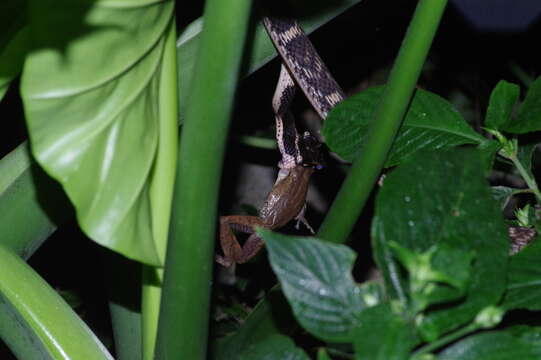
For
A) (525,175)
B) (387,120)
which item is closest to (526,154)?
(525,175)

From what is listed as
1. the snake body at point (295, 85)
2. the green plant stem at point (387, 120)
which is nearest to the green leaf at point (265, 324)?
the green plant stem at point (387, 120)

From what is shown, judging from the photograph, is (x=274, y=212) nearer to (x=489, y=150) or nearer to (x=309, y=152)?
(x=309, y=152)

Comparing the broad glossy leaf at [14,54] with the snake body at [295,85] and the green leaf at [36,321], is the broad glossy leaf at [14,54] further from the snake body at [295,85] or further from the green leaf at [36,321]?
the snake body at [295,85]

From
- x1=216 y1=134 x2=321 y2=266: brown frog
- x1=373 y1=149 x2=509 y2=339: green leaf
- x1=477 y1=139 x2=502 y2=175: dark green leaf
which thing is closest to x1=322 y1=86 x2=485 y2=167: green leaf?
x1=477 y1=139 x2=502 y2=175: dark green leaf

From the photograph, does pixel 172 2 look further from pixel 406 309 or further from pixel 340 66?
pixel 340 66

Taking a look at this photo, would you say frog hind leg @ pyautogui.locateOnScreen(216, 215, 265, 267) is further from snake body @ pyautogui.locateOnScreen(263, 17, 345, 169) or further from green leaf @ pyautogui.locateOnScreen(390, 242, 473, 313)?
green leaf @ pyautogui.locateOnScreen(390, 242, 473, 313)
